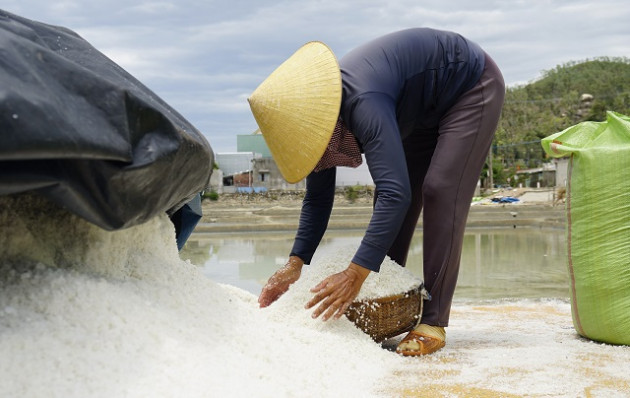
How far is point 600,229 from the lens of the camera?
2.22 m

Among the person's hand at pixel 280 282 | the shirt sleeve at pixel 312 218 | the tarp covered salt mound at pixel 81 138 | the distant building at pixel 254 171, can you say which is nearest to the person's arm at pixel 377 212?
the person's hand at pixel 280 282

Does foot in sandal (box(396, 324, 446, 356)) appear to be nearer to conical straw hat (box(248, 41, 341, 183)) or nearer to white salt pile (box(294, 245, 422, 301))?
white salt pile (box(294, 245, 422, 301))

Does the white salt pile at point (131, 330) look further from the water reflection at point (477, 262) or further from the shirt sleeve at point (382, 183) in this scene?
the water reflection at point (477, 262)

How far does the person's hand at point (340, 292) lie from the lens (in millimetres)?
1870

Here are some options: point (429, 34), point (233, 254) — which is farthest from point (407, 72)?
point (233, 254)

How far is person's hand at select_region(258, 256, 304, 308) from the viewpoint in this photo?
7.30 ft

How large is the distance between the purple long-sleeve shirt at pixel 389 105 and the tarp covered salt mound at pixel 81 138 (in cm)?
59

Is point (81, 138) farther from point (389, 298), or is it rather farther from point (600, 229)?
point (600, 229)

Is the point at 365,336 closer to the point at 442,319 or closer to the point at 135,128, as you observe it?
the point at 442,319

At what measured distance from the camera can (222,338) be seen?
1532 millimetres

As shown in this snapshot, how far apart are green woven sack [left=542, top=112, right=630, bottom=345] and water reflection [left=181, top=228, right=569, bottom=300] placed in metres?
0.82

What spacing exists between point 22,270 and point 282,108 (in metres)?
0.95

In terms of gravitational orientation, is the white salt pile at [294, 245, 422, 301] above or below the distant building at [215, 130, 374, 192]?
above

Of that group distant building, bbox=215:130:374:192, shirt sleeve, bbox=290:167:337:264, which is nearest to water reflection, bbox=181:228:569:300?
shirt sleeve, bbox=290:167:337:264
